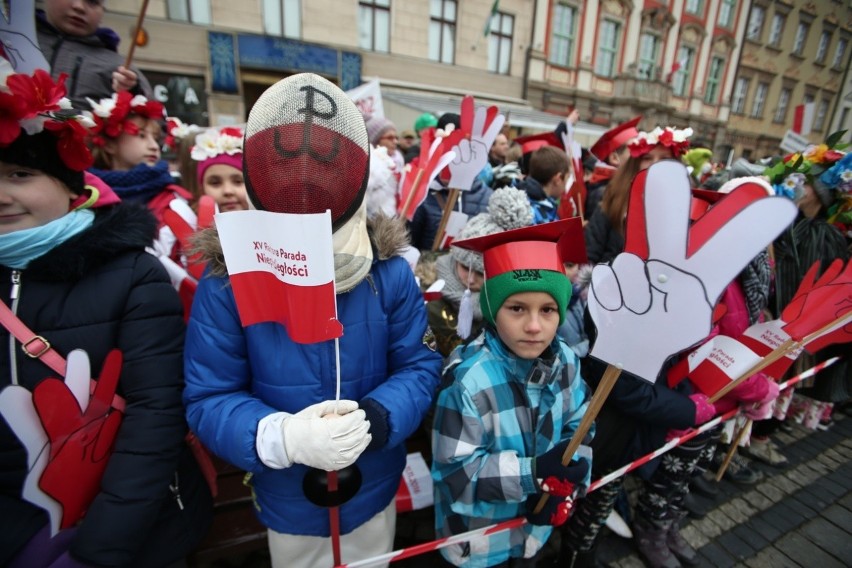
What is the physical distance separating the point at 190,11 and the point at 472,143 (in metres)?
12.0

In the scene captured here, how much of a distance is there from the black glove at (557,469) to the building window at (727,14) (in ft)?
90.2

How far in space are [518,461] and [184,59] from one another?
1321 cm

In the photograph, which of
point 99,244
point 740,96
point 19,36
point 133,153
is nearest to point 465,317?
point 99,244

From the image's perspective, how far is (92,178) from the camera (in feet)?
4.27

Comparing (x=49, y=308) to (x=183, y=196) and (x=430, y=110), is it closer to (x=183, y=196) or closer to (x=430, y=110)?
(x=183, y=196)

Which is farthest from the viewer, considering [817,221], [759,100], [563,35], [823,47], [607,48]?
[823,47]

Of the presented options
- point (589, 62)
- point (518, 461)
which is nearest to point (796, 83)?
point (589, 62)

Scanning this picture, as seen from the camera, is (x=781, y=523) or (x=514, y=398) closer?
(x=514, y=398)

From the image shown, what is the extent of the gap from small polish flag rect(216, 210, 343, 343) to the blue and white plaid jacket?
0.61 metres

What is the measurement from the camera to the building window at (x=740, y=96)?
2162cm

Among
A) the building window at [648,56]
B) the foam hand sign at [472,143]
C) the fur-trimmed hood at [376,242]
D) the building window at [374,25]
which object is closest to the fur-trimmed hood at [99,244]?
the fur-trimmed hood at [376,242]

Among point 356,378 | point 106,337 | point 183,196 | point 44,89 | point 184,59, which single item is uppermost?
point 184,59

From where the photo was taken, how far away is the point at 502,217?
1.67 metres

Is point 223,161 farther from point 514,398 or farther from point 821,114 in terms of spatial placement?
point 821,114
